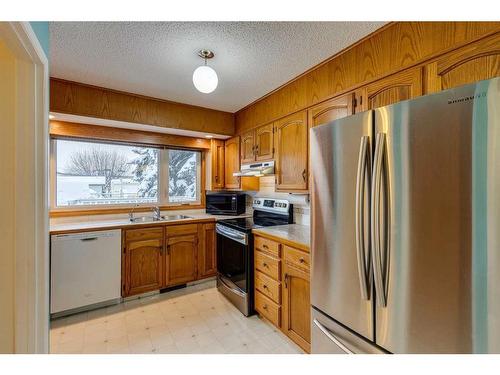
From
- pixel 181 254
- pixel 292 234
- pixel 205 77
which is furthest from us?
pixel 181 254

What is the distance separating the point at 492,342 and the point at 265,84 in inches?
90.4

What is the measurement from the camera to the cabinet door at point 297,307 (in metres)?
1.69

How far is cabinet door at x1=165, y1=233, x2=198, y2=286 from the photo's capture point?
2768mm

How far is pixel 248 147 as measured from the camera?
2945 millimetres

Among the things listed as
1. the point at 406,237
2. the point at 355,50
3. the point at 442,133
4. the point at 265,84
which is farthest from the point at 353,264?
the point at 265,84

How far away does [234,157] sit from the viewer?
325 cm

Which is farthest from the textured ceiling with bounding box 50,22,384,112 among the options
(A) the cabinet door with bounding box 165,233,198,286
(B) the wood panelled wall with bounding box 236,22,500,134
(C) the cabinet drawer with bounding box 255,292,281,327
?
(C) the cabinet drawer with bounding box 255,292,281,327

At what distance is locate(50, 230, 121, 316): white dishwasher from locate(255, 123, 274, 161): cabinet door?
1.78 metres

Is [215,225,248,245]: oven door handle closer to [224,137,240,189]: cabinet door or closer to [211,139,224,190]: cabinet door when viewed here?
[224,137,240,189]: cabinet door

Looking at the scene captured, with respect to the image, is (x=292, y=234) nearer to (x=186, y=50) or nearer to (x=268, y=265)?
(x=268, y=265)

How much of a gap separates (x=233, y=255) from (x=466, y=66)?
2258 millimetres

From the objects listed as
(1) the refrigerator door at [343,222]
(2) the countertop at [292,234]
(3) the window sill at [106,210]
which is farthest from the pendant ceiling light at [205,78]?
(3) the window sill at [106,210]

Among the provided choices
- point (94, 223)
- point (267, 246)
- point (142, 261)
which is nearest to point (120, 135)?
point (94, 223)
